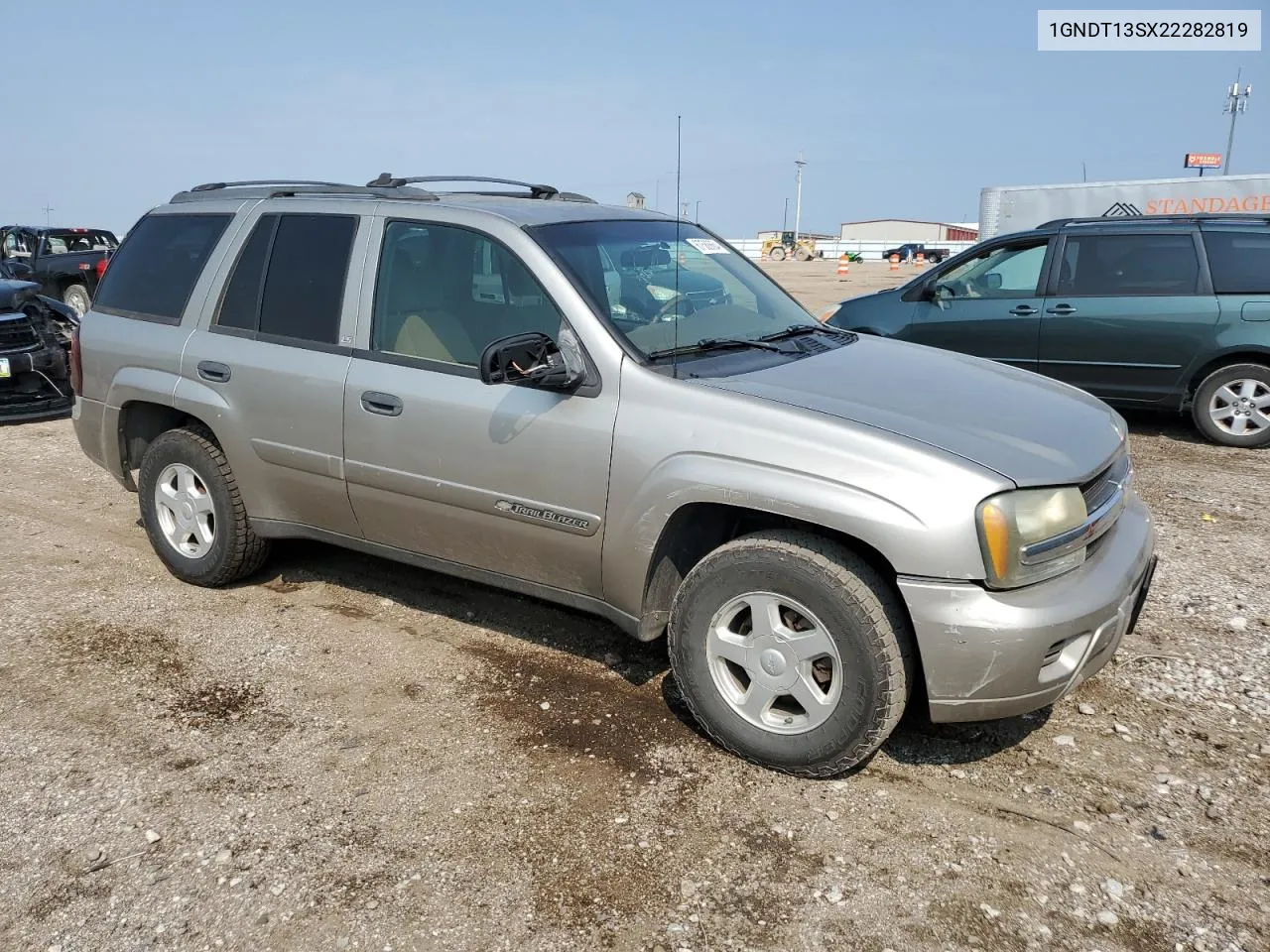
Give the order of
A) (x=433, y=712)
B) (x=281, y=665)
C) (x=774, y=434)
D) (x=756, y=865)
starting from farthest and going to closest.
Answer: (x=281, y=665), (x=433, y=712), (x=774, y=434), (x=756, y=865)

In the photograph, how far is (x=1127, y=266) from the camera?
8242 millimetres

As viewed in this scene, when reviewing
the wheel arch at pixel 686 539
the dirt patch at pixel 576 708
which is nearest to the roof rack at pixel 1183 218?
the wheel arch at pixel 686 539

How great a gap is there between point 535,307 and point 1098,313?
19.9 ft

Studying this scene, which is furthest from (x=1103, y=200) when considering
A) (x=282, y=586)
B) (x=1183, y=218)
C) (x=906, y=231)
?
(x=906, y=231)

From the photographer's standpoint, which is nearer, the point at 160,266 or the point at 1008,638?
the point at 1008,638

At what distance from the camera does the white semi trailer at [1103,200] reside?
1927cm

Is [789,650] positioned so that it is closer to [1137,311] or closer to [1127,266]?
[1137,311]

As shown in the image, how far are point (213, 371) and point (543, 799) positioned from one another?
99.7 inches

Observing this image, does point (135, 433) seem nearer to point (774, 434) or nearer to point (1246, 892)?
point (774, 434)

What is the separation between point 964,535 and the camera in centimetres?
291

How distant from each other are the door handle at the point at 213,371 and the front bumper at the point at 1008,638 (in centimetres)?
308

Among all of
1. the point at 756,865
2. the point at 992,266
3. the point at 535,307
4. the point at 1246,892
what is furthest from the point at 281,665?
the point at 992,266

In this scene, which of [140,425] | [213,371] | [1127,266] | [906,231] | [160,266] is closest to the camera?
[213,371]

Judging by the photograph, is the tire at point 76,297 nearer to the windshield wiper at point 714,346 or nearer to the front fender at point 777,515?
the windshield wiper at point 714,346
